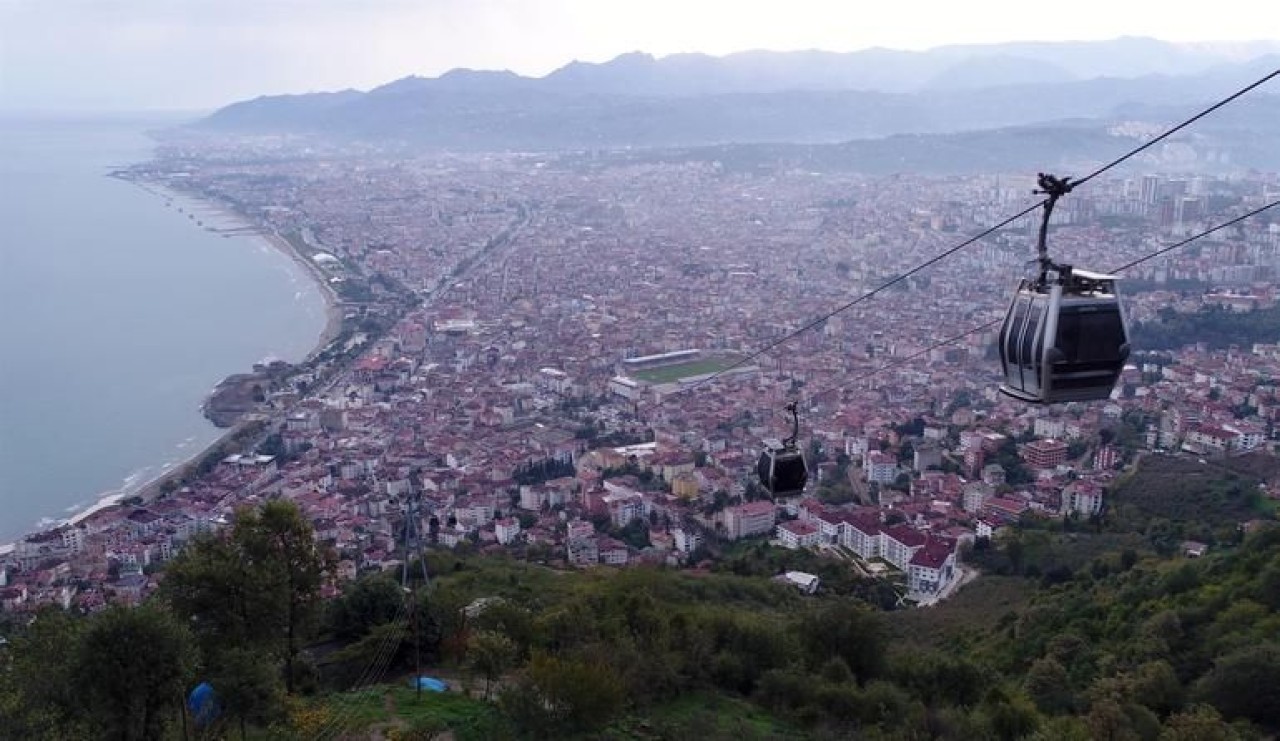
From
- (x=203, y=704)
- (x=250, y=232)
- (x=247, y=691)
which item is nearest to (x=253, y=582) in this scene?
(x=203, y=704)

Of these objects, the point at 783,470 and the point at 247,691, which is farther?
the point at 247,691

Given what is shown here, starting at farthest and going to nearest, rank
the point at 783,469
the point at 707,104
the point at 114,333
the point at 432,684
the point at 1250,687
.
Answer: the point at 707,104
the point at 114,333
the point at 1250,687
the point at 432,684
the point at 783,469

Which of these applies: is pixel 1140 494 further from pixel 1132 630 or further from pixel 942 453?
pixel 1132 630

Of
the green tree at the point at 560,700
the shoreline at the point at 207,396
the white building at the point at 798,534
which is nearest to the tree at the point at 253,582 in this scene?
the green tree at the point at 560,700

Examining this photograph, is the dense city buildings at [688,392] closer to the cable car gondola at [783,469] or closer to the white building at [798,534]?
the white building at [798,534]

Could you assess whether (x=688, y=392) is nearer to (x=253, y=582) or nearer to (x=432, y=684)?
(x=432, y=684)

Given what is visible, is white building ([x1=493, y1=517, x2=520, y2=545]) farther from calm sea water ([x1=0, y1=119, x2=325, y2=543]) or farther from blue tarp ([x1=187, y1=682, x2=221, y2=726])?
blue tarp ([x1=187, y1=682, x2=221, y2=726])

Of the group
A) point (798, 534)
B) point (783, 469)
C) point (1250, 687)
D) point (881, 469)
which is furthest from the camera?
point (881, 469)

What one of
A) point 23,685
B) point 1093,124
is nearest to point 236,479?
point 23,685
